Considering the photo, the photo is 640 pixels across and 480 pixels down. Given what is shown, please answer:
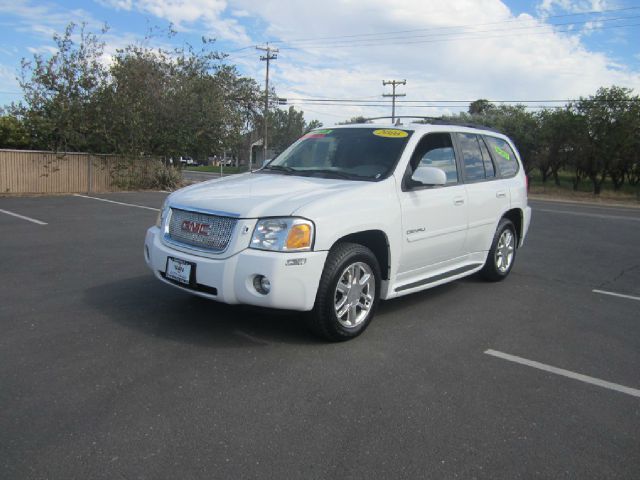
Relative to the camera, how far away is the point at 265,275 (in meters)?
3.89

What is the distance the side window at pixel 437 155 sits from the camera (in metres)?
5.25

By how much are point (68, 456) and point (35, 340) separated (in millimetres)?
1781

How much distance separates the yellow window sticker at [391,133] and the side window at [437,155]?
19 centimetres

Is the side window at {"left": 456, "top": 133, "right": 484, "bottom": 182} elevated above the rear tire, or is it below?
above

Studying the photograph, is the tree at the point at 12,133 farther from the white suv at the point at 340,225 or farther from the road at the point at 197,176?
the white suv at the point at 340,225

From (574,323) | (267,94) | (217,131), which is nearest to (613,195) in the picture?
(267,94)

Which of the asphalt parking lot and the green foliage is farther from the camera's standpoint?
the green foliage

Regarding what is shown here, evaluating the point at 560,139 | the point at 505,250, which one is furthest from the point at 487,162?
the point at 560,139

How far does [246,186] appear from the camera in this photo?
4742 millimetres

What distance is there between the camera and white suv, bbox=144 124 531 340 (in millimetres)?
3984

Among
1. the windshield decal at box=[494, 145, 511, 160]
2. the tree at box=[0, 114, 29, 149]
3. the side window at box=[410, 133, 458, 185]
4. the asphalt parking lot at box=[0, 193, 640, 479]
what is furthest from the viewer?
the tree at box=[0, 114, 29, 149]

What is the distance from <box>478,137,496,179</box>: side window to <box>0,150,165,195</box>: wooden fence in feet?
54.0

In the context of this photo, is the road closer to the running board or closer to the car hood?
the running board

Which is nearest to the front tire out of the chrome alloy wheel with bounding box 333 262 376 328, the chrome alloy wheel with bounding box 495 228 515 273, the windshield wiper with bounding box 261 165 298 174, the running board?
the chrome alloy wheel with bounding box 333 262 376 328
